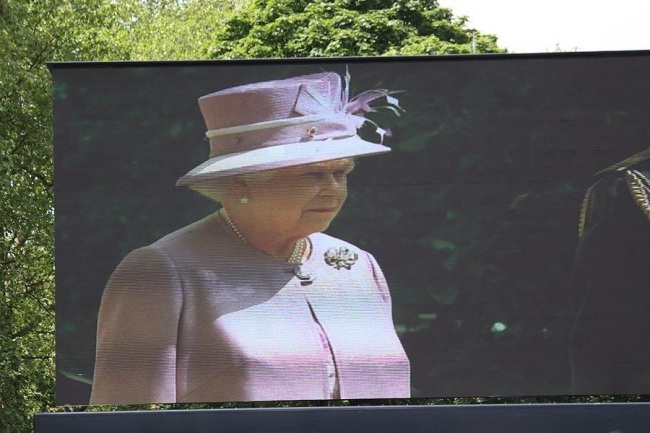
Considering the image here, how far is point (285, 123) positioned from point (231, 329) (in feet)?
4.16

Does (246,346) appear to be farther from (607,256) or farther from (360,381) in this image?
(607,256)

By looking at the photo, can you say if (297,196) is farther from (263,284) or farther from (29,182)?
(29,182)

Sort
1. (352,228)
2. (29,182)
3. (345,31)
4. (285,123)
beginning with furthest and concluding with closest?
(345,31) → (29,182) → (285,123) → (352,228)

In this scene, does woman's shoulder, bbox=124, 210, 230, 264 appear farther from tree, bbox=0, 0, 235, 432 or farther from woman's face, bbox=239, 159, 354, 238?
tree, bbox=0, 0, 235, 432

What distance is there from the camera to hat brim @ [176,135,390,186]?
285 inches

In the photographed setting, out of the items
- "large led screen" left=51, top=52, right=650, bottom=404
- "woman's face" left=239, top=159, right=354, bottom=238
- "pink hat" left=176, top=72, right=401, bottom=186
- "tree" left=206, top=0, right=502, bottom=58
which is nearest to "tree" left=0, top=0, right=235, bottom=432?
"tree" left=206, top=0, right=502, bottom=58

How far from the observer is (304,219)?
7.27 m

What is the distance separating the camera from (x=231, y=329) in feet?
23.3

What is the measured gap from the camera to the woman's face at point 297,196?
725cm

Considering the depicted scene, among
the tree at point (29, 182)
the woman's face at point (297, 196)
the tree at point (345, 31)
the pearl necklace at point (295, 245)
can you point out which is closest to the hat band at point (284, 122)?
the woman's face at point (297, 196)

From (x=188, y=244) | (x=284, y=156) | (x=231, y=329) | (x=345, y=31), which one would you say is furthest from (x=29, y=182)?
(x=231, y=329)

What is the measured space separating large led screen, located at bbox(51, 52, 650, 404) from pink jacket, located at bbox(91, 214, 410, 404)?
12 millimetres

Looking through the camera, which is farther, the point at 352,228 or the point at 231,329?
the point at 352,228

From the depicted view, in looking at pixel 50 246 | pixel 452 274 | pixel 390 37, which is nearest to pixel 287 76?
pixel 452 274
